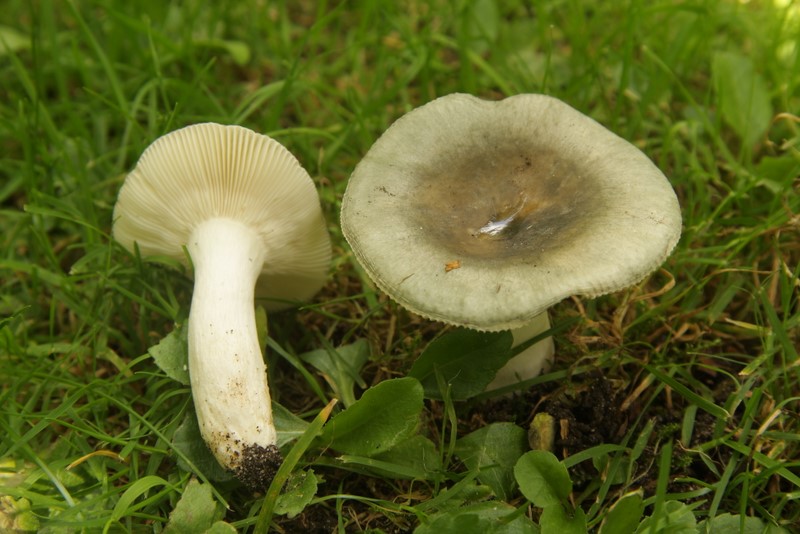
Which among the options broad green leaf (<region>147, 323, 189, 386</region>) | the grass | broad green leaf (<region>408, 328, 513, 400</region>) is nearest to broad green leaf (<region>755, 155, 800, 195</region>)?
the grass

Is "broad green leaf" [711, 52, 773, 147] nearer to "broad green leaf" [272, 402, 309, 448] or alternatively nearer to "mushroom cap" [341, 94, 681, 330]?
"mushroom cap" [341, 94, 681, 330]

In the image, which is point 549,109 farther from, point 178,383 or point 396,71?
point 178,383

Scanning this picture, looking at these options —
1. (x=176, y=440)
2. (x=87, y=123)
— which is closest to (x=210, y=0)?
(x=87, y=123)

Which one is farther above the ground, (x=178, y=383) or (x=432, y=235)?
(x=432, y=235)

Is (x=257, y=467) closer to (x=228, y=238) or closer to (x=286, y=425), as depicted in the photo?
(x=286, y=425)

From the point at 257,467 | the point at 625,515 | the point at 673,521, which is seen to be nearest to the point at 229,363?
the point at 257,467

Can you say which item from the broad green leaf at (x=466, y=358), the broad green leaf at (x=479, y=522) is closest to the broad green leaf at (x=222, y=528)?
the broad green leaf at (x=479, y=522)
